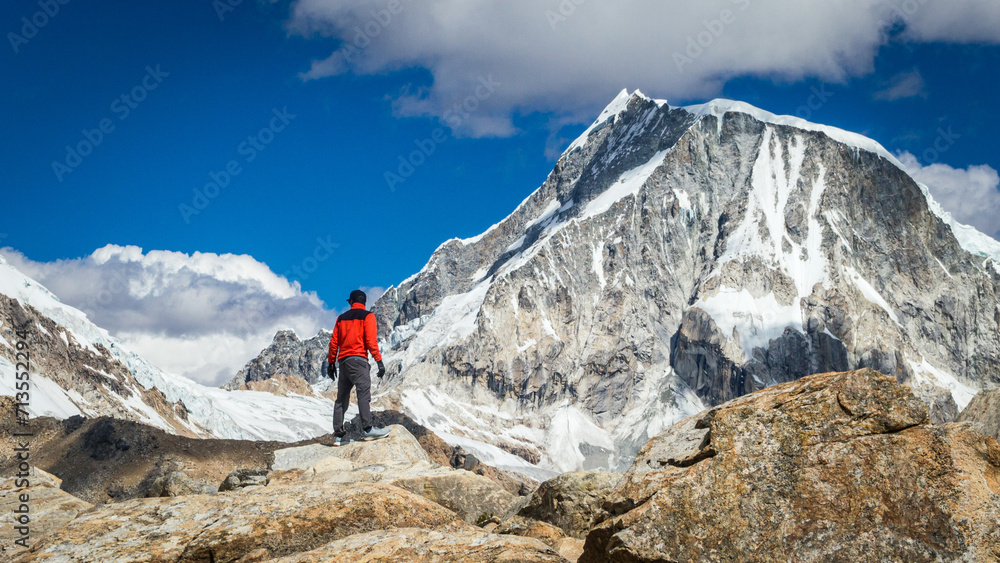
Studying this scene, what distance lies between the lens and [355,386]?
18.1 meters

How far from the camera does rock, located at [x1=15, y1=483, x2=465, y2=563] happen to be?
25.5 ft

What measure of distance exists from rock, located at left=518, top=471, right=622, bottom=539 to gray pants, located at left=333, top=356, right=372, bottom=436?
5.83 meters

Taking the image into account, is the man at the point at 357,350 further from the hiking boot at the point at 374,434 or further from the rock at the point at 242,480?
the rock at the point at 242,480

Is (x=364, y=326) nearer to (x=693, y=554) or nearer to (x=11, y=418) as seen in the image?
(x=693, y=554)

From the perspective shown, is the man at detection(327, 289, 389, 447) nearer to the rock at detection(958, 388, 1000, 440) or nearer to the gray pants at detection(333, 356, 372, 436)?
the gray pants at detection(333, 356, 372, 436)

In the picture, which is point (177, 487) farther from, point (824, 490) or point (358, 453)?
point (824, 490)

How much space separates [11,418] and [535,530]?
2461 inches

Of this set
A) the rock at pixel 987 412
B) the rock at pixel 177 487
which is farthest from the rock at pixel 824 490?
the rock at pixel 177 487

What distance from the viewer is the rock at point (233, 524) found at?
7.79 metres

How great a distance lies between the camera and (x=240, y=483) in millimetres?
13516

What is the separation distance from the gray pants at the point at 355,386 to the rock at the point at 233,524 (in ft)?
26.5

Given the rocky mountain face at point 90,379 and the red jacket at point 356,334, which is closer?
the red jacket at point 356,334

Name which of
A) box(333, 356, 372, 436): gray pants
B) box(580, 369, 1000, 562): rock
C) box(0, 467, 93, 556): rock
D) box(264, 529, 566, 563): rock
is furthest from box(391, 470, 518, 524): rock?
box(580, 369, 1000, 562): rock

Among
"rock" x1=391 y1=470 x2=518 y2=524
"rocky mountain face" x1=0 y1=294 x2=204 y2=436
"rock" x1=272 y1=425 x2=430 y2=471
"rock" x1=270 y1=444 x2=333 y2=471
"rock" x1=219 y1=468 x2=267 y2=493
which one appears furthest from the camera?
"rocky mountain face" x1=0 y1=294 x2=204 y2=436
